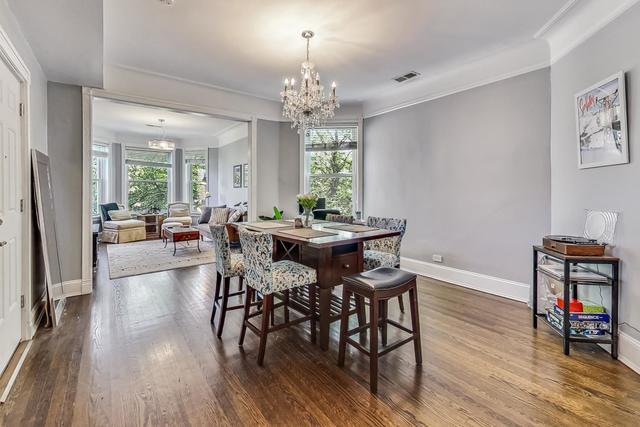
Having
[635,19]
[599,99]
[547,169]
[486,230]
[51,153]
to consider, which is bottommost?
[486,230]

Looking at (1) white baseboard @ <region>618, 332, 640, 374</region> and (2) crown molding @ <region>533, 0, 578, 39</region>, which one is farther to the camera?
(2) crown molding @ <region>533, 0, 578, 39</region>

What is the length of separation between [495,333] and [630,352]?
829 mm

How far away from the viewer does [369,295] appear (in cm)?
190

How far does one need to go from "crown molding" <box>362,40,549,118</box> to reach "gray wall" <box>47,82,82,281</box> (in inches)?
164

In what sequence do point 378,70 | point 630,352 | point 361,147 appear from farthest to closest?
1. point 361,147
2. point 378,70
3. point 630,352

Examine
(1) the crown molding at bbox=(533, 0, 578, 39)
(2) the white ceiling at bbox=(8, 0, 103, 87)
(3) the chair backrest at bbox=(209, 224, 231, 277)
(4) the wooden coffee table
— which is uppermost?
(1) the crown molding at bbox=(533, 0, 578, 39)

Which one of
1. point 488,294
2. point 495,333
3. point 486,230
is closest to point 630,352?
point 495,333

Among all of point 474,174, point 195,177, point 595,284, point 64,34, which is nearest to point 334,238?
point 595,284

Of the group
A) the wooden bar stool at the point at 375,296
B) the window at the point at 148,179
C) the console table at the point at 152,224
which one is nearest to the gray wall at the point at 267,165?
the wooden bar stool at the point at 375,296

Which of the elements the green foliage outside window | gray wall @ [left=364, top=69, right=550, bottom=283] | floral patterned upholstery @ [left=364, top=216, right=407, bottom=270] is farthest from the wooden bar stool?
the green foliage outside window

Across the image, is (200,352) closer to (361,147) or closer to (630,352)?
(630,352)

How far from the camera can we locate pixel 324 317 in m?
2.34

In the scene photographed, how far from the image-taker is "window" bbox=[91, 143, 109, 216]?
781cm

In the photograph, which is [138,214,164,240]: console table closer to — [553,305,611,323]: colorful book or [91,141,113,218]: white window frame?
[91,141,113,218]: white window frame
